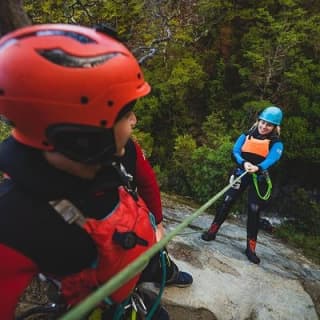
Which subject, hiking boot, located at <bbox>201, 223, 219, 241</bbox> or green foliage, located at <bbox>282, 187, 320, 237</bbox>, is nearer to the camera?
hiking boot, located at <bbox>201, 223, 219, 241</bbox>

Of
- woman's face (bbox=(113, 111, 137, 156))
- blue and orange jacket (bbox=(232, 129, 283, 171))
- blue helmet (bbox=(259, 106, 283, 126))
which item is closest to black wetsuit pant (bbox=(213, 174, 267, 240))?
blue and orange jacket (bbox=(232, 129, 283, 171))

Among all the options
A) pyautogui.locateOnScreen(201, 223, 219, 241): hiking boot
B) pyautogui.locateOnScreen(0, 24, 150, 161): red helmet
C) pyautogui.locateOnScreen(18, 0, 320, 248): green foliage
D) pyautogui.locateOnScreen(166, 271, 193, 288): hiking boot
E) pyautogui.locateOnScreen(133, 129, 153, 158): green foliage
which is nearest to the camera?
pyautogui.locateOnScreen(0, 24, 150, 161): red helmet

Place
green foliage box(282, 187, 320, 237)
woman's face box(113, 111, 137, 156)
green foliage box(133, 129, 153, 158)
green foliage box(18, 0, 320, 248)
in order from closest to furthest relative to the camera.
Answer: woman's face box(113, 111, 137, 156) < green foliage box(282, 187, 320, 237) < green foliage box(18, 0, 320, 248) < green foliage box(133, 129, 153, 158)

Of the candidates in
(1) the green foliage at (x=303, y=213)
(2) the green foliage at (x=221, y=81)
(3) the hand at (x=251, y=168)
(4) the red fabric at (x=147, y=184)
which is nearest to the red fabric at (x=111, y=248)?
(4) the red fabric at (x=147, y=184)

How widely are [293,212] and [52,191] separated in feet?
31.9

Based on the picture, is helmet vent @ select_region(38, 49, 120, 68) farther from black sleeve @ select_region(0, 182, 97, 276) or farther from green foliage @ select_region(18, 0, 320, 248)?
green foliage @ select_region(18, 0, 320, 248)

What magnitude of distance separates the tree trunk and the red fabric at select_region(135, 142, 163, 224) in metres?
1.25

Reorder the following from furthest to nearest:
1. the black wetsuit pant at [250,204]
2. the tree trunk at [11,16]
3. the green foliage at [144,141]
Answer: the green foliage at [144,141] → the black wetsuit pant at [250,204] → the tree trunk at [11,16]

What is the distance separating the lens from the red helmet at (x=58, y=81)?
1.28m

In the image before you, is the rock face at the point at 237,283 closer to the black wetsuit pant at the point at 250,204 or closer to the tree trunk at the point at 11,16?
the black wetsuit pant at the point at 250,204

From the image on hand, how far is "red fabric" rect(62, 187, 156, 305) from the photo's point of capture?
1.52 m

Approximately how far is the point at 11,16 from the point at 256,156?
3185mm

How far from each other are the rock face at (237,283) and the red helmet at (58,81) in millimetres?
2341

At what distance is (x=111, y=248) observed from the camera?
154 cm
